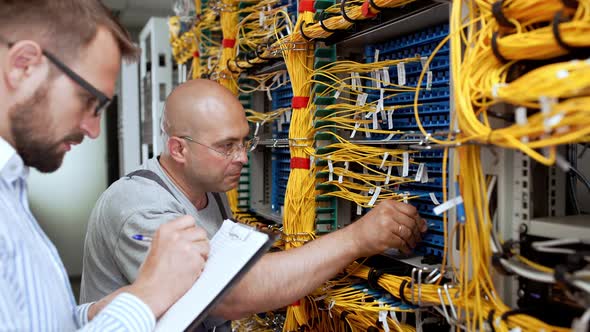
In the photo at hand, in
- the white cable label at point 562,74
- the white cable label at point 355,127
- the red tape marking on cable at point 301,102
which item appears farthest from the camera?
the red tape marking on cable at point 301,102

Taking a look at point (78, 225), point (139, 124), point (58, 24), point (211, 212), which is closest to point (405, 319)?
point (211, 212)

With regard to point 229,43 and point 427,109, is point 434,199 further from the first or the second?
point 229,43

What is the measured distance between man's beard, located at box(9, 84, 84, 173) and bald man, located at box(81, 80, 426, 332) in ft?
1.36

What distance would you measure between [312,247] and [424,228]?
1.05 feet

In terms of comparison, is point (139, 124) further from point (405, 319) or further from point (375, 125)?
point (405, 319)

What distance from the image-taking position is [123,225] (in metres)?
1.39

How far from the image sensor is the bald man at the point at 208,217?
1348 millimetres

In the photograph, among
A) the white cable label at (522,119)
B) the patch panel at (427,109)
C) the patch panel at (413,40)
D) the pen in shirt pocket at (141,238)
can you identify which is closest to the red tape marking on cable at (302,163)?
the patch panel at (427,109)

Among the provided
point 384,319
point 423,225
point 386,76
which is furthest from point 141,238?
point 386,76

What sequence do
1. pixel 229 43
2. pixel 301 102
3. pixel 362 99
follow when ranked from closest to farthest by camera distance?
pixel 362 99 < pixel 301 102 < pixel 229 43

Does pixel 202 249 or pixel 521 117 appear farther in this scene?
pixel 202 249

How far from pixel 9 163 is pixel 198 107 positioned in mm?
789

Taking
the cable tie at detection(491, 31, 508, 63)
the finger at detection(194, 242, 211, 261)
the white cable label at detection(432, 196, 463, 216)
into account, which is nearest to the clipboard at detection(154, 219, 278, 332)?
the finger at detection(194, 242, 211, 261)

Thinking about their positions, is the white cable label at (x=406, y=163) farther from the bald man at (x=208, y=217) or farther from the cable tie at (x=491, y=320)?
the cable tie at (x=491, y=320)
